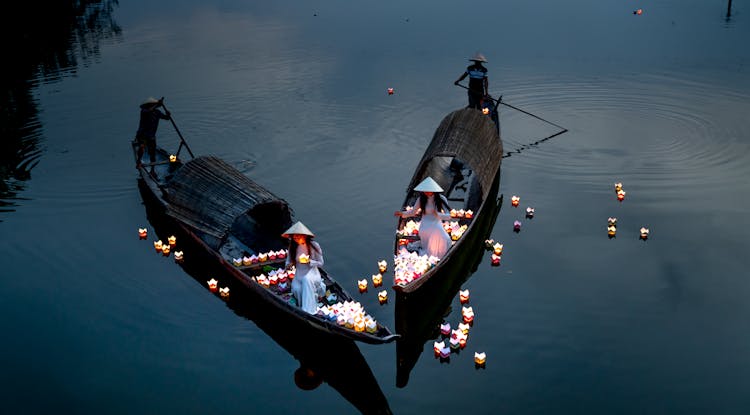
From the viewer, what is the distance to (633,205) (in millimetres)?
12266

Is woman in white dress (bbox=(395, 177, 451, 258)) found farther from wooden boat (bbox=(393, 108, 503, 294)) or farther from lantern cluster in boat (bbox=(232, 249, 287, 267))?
lantern cluster in boat (bbox=(232, 249, 287, 267))

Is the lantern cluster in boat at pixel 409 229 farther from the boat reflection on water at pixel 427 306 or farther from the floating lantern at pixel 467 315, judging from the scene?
the floating lantern at pixel 467 315

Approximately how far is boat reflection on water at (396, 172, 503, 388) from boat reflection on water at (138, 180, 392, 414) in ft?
1.53

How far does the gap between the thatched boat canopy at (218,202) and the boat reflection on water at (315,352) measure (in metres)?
0.63

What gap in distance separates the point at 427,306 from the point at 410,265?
2.17 feet

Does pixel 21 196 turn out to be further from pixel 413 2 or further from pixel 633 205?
pixel 413 2

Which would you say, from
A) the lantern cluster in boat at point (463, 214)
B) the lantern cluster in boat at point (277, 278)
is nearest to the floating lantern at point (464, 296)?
the lantern cluster in boat at point (463, 214)

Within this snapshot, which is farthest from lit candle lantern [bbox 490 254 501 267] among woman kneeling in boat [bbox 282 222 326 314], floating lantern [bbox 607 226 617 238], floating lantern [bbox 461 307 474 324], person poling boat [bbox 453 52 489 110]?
person poling boat [bbox 453 52 489 110]

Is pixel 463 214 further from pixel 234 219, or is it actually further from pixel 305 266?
pixel 234 219

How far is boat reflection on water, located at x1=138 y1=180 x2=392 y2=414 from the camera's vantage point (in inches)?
310

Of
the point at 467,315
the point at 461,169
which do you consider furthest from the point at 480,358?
the point at 461,169

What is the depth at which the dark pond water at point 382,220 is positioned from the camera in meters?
8.06

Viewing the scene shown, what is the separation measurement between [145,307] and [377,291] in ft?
11.8

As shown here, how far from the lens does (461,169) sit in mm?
13711
